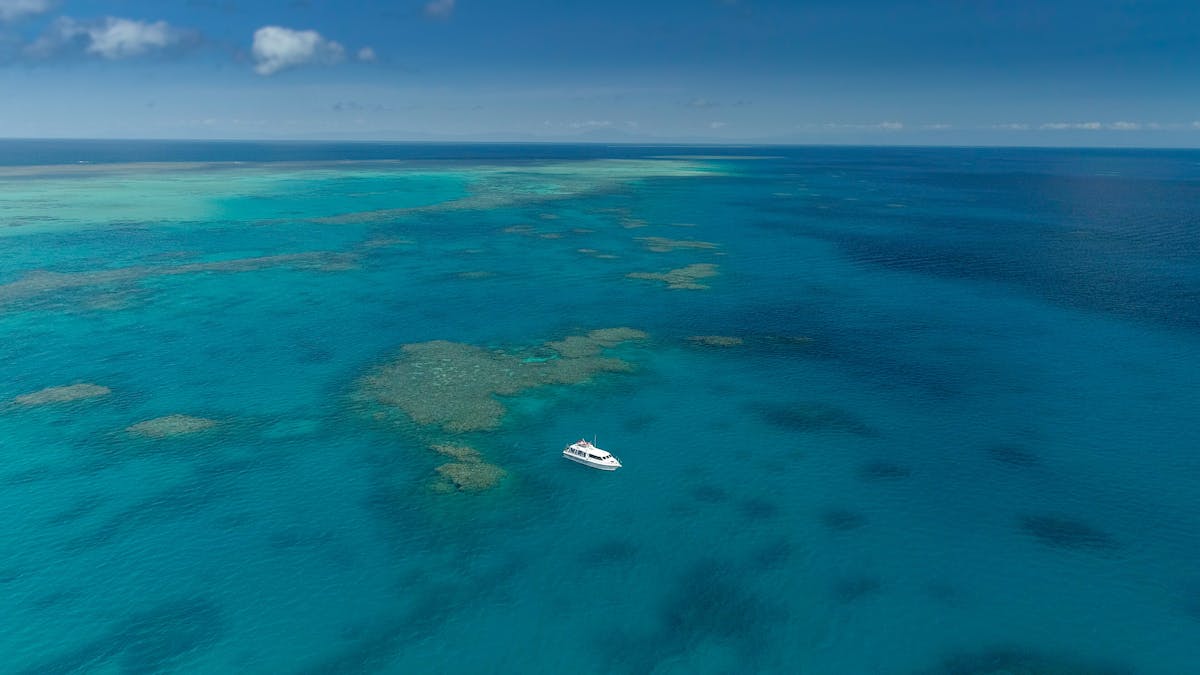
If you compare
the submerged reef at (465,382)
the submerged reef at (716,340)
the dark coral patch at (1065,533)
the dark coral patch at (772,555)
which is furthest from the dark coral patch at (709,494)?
the submerged reef at (716,340)

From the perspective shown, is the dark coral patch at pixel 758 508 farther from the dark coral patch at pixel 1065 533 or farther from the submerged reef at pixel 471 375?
the submerged reef at pixel 471 375

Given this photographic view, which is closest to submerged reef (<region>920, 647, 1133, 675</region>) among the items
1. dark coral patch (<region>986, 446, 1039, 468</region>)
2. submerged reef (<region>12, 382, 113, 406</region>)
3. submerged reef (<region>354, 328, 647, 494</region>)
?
dark coral patch (<region>986, 446, 1039, 468</region>)

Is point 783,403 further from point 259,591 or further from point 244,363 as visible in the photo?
point 244,363

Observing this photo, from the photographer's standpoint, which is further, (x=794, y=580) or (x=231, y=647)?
(x=794, y=580)

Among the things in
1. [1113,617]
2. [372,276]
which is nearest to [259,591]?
[1113,617]

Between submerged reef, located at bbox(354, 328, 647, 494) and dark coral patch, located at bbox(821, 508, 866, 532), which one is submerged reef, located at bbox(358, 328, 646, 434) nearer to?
submerged reef, located at bbox(354, 328, 647, 494)
